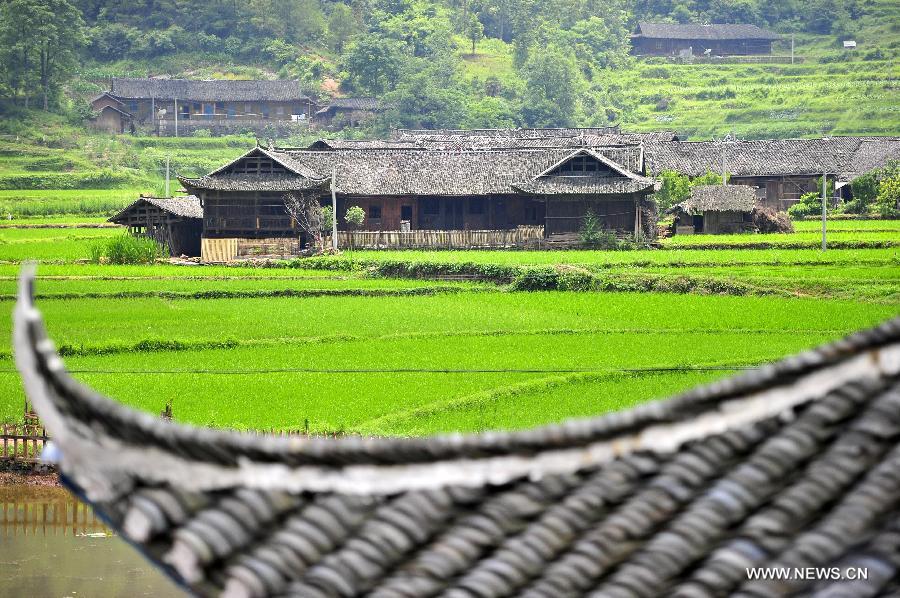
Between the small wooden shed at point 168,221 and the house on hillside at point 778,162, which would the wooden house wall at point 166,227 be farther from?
the house on hillside at point 778,162

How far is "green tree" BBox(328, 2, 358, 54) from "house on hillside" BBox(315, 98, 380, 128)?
18.5 metres

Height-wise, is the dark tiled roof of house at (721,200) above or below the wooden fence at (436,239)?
above

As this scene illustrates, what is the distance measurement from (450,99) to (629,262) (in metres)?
45.0

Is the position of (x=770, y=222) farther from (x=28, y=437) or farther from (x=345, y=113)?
(x=345, y=113)

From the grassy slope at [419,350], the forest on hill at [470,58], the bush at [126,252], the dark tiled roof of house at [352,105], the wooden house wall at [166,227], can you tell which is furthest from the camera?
the dark tiled roof of house at [352,105]

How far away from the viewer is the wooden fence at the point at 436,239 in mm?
41500

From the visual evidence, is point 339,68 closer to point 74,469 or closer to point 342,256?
point 342,256

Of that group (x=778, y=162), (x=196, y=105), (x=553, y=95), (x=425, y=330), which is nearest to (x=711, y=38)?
(x=553, y=95)

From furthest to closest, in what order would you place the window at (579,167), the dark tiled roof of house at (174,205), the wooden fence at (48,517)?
the window at (579,167)
the dark tiled roof of house at (174,205)
the wooden fence at (48,517)

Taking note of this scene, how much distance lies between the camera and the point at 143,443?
13.1ft

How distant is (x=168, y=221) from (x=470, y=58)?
188 feet

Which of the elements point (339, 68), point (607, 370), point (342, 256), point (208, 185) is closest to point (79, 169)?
point (208, 185)

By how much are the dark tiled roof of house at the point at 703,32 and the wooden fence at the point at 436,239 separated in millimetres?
52204

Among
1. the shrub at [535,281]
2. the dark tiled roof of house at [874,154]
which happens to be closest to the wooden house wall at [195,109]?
the dark tiled roof of house at [874,154]
